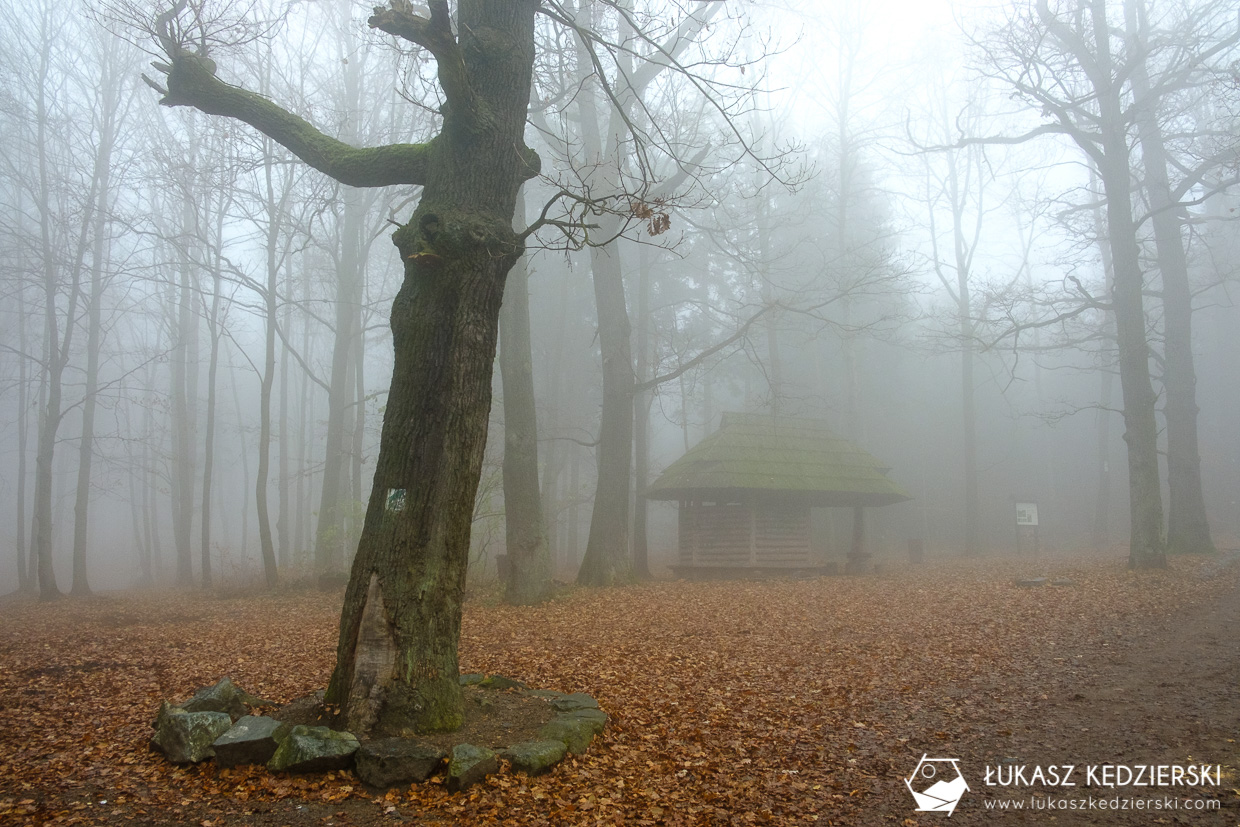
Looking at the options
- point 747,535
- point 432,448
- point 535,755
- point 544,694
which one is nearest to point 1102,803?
point 535,755

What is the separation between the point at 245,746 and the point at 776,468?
47.9 ft

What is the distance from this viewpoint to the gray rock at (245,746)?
4.35m

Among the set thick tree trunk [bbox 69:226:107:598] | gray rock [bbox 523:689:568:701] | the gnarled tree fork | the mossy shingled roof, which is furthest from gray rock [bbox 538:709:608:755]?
thick tree trunk [bbox 69:226:107:598]

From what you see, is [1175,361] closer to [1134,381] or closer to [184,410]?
[1134,381]

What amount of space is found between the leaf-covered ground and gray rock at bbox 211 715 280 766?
131 millimetres

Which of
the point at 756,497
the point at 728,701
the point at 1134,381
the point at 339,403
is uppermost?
the point at 339,403

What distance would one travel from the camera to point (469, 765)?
13.6 feet

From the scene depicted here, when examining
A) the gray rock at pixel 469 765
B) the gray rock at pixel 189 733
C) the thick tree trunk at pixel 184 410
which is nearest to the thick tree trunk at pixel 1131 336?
the gray rock at pixel 469 765

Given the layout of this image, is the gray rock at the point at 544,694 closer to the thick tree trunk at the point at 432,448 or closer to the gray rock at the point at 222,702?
the thick tree trunk at the point at 432,448

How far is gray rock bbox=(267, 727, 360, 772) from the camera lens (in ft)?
13.9

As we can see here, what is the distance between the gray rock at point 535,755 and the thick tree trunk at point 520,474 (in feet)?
23.6

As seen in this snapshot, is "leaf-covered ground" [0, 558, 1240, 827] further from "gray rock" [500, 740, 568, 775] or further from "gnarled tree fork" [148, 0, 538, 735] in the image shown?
"gnarled tree fork" [148, 0, 538, 735]

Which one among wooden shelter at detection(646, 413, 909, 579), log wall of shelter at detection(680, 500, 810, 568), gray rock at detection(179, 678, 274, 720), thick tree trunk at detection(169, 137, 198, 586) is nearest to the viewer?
gray rock at detection(179, 678, 274, 720)

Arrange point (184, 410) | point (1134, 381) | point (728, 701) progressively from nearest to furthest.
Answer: point (728, 701)
point (1134, 381)
point (184, 410)
